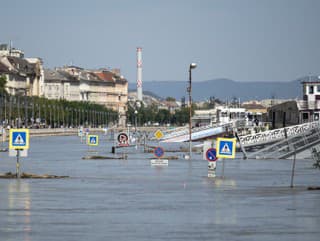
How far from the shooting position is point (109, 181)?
41875mm

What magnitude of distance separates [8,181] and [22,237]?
766 inches

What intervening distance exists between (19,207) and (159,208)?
3289 millimetres

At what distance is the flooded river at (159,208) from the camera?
73.0 feet

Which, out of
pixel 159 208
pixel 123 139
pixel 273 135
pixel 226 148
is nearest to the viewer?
pixel 159 208

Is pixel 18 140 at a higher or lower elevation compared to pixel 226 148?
higher

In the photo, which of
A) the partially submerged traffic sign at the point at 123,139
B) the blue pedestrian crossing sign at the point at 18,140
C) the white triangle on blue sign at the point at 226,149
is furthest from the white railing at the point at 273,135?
the blue pedestrian crossing sign at the point at 18,140

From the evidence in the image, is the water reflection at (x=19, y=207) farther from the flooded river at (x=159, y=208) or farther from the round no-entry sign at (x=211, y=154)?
the round no-entry sign at (x=211, y=154)

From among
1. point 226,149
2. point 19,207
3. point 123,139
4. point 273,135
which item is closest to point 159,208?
point 19,207

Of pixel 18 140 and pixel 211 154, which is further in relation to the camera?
pixel 211 154

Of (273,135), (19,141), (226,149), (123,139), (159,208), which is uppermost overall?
(273,135)

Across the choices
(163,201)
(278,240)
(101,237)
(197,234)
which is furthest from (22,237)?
(163,201)

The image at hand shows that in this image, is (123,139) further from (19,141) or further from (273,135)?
(19,141)

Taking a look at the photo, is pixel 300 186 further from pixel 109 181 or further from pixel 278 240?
pixel 278 240

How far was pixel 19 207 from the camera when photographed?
28.3m
